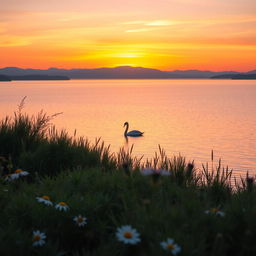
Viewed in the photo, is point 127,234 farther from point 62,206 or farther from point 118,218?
point 118,218

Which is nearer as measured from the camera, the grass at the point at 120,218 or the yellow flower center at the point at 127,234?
the yellow flower center at the point at 127,234

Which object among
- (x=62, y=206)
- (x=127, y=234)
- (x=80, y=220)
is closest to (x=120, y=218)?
(x=80, y=220)

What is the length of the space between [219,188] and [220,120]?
38.8 meters

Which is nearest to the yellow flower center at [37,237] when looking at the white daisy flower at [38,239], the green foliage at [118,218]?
the white daisy flower at [38,239]

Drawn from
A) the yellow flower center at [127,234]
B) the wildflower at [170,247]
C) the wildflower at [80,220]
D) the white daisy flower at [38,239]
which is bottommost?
the white daisy flower at [38,239]

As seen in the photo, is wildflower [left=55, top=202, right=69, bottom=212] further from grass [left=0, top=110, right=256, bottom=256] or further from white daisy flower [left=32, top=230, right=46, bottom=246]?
white daisy flower [left=32, top=230, right=46, bottom=246]

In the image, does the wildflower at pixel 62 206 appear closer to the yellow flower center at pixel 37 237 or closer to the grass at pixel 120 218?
the grass at pixel 120 218

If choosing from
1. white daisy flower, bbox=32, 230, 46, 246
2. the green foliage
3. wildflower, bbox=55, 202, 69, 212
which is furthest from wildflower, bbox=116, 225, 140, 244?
wildflower, bbox=55, 202, 69, 212

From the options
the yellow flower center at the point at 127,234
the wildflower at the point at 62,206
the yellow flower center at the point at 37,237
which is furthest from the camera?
the wildflower at the point at 62,206

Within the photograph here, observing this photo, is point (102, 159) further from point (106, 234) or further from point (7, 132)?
point (106, 234)

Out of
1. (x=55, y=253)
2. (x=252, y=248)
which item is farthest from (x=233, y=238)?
(x=55, y=253)

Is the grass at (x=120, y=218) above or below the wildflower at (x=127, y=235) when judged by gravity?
below

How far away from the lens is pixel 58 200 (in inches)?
187

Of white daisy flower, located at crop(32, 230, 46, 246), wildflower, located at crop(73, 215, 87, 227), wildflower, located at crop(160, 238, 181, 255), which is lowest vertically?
white daisy flower, located at crop(32, 230, 46, 246)
